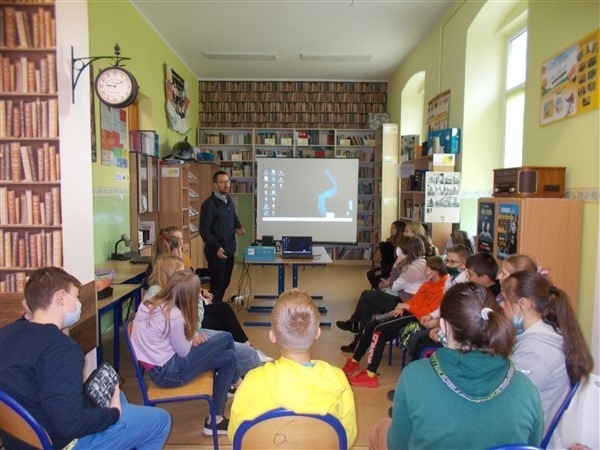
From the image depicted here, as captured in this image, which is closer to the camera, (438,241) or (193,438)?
(193,438)

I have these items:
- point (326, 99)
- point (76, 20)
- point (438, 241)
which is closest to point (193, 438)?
point (76, 20)

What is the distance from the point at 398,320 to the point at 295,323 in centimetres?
195

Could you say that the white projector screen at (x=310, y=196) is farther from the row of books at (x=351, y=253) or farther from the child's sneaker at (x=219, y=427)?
the child's sneaker at (x=219, y=427)

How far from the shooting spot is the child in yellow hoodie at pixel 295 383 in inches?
55.7

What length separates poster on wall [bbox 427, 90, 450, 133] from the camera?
553cm

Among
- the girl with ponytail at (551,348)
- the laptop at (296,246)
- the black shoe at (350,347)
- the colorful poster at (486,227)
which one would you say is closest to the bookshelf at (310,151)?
the laptop at (296,246)

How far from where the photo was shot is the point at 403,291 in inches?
149

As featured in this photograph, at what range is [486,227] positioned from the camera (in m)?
3.53

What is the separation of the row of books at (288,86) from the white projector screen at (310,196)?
81.8 inches

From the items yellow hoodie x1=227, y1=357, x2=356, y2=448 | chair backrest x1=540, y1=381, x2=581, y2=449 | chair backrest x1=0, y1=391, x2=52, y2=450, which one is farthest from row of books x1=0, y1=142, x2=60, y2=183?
chair backrest x1=540, y1=381, x2=581, y2=449

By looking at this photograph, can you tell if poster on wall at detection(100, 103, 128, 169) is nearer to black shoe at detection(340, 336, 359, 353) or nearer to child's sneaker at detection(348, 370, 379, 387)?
black shoe at detection(340, 336, 359, 353)

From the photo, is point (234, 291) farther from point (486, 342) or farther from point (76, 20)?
point (486, 342)

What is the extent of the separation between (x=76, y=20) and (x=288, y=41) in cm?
412

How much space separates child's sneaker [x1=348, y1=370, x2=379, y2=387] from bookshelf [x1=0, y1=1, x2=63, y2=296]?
224cm
